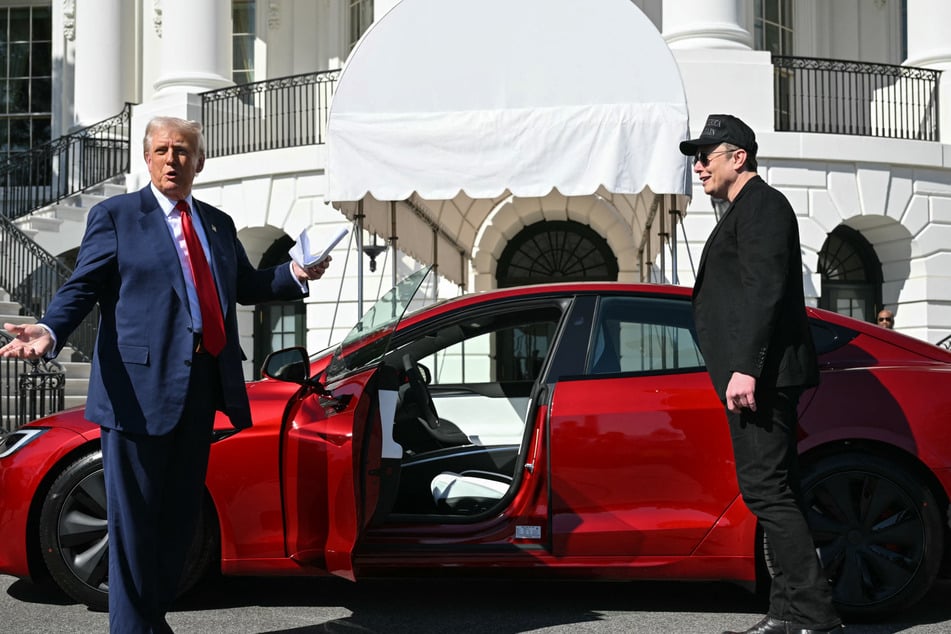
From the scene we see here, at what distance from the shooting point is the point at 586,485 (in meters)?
4.64

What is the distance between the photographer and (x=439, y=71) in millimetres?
9867

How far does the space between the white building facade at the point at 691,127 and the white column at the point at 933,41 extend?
0.03 meters

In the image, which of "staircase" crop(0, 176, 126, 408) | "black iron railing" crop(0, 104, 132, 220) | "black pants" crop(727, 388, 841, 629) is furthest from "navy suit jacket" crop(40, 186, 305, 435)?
"black iron railing" crop(0, 104, 132, 220)

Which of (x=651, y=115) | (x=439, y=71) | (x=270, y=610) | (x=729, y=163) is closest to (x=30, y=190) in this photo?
(x=439, y=71)

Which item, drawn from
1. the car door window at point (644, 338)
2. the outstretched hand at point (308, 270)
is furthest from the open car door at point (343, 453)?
the car door window at point (644, 338)

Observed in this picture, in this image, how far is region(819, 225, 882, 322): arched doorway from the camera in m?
18.2

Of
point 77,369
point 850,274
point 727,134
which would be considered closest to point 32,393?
point 77,369

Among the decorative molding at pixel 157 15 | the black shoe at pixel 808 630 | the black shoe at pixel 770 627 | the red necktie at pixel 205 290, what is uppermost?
the decorative molding at pixel 157 15

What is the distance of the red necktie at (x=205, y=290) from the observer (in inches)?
147

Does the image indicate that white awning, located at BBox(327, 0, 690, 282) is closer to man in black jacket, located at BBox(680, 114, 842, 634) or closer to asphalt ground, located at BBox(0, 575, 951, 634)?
asphalt ground, located at BBox(0, 575, 951, 634)

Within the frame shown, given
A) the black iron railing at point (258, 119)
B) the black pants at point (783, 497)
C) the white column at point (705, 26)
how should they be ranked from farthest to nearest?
the black iron railing at point (258, 119)
the white column at point (705, 26)
the black pants at point (783, 497)

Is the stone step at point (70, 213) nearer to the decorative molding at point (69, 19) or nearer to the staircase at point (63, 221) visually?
the staircase at point (63, 221)

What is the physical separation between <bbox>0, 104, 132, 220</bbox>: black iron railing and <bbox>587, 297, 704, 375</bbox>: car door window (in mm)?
16132

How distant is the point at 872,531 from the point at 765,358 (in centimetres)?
119
